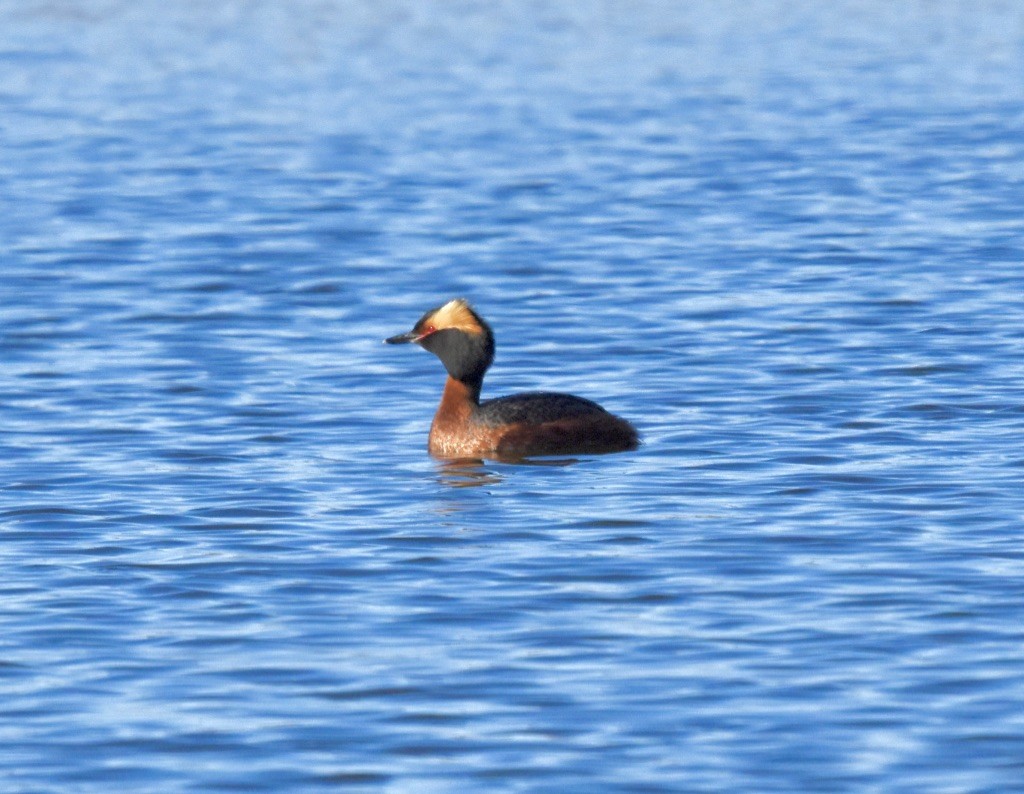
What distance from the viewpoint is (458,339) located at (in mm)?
14852

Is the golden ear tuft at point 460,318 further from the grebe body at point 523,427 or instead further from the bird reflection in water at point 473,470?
the bird reflection in water at point 473,470

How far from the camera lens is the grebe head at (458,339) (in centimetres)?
1476

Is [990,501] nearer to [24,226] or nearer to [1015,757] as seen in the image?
[1015,757]

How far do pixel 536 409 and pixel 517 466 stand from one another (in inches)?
15.1

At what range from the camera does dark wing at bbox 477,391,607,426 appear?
14.0 metres

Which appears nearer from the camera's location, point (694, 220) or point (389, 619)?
point (389, 619)

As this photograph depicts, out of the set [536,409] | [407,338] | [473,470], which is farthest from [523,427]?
[407,338]

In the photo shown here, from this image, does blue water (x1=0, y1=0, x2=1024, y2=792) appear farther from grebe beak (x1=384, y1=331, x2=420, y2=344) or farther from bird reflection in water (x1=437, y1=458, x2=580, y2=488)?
grebe beak (x1=384, y1=331, x2=420, y2=344)

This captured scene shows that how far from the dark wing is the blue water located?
31 cm

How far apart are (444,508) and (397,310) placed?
7631 mm

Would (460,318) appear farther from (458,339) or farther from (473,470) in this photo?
(473,470)

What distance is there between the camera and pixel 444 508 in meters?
12.7

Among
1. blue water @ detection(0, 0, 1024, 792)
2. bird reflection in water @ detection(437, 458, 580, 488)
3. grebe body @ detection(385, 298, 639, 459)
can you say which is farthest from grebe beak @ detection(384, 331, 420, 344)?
bird reflection in water @ detection(437, 458, 580, 488)

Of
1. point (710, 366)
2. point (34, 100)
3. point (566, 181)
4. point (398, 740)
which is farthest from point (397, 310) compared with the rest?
point (34, 100)
